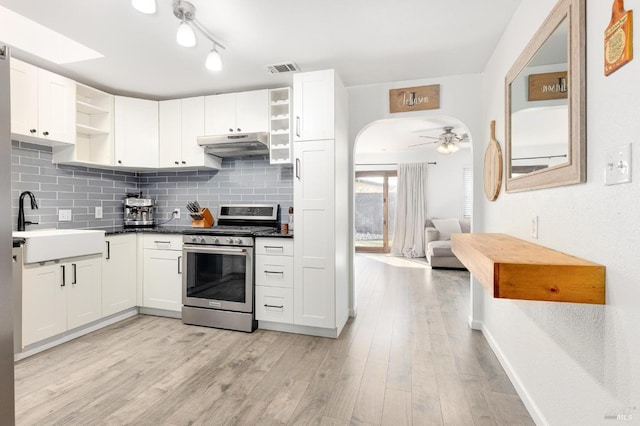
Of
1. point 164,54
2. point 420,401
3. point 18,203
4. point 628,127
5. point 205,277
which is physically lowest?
point 420,401

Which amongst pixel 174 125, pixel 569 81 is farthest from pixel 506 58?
pixel 174 125

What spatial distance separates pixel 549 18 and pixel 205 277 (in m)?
3.25

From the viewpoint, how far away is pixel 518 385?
1.98 meters

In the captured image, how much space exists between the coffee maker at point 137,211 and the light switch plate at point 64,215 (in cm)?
61

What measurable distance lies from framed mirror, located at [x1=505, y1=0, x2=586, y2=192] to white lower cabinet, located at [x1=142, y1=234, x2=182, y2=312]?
3.12 metres

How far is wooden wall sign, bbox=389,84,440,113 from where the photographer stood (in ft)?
10.3

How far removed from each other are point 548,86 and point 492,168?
104 cm

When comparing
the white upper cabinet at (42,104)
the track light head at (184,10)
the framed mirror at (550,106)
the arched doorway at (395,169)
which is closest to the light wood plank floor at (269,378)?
the framed mirror at (550,106)

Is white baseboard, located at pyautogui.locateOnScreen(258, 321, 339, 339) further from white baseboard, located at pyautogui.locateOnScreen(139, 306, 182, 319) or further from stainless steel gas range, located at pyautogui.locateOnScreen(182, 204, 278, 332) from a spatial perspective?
white baseboard, located at pyautogui.locateOnScreen(139, 306, 182, 319)

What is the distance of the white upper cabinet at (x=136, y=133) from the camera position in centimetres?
344

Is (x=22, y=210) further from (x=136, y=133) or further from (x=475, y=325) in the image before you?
(x=475, y=325)

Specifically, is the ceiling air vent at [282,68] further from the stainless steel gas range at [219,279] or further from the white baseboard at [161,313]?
the white baseboard at [161,313]

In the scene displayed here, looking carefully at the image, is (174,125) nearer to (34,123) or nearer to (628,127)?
(34,123)

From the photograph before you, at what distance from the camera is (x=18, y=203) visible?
2773 millimetres
